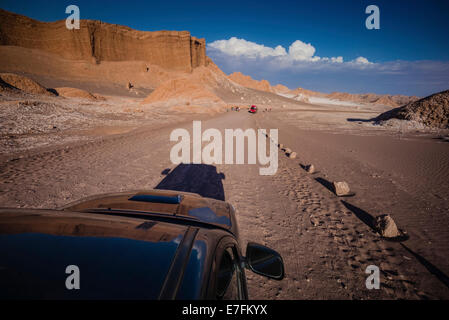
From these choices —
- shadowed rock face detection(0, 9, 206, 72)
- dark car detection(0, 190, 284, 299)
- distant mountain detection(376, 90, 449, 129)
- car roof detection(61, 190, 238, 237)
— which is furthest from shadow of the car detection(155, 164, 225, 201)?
shadowed rock face detection(0, 9, 206, 72)

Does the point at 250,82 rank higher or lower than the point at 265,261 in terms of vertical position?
higher

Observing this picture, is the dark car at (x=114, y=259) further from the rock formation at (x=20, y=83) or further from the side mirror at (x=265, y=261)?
the rock formation at (x=20, y=83)

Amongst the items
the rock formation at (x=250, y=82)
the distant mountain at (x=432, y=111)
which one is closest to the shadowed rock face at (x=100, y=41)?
the rock formation at (x=250, y=82)

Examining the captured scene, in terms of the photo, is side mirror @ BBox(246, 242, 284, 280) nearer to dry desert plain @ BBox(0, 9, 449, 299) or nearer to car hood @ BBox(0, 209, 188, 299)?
car hood @ BBox(0, 209, 188, 299)

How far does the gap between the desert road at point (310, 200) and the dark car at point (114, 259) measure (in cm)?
156

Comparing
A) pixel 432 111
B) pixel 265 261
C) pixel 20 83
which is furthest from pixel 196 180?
pixel 20 83

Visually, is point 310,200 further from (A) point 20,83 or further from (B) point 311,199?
(A) point 20,83

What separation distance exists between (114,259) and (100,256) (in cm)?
8

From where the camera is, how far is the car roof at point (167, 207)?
203 cm

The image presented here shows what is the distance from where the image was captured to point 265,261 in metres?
1.83
